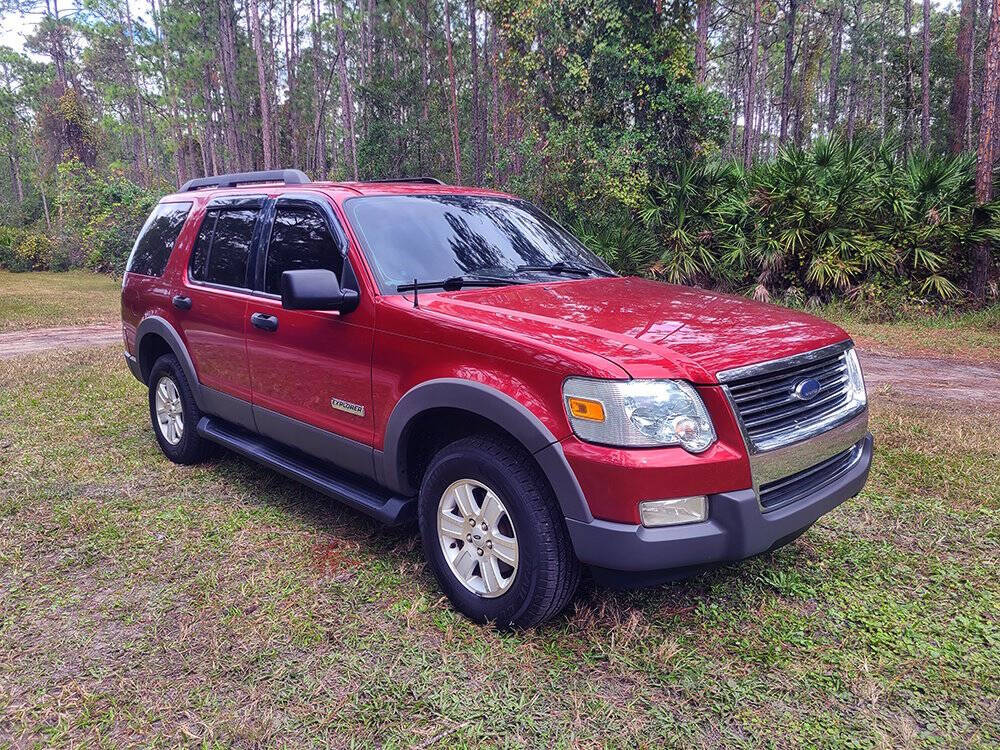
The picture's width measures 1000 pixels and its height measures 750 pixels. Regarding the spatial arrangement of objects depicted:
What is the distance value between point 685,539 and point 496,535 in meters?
0.78

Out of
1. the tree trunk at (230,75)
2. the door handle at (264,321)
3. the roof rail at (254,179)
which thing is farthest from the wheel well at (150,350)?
the tree trunk at (230,75)

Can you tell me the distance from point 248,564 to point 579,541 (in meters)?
1.90

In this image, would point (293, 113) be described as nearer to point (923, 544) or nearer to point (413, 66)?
point (413, 66)

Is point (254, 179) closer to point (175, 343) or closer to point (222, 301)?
point (222, 301)

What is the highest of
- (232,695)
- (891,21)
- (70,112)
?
(891,21)

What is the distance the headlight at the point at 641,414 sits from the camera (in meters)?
2.54

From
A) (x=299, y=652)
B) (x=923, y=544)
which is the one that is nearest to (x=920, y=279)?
(x=923, y=544)

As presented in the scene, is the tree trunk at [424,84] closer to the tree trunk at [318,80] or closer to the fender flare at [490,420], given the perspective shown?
the tree trunk at [318,80]

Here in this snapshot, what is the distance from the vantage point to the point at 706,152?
14453 mm

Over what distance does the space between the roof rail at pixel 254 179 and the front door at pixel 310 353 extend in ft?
1.21

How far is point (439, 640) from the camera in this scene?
9.72 feet

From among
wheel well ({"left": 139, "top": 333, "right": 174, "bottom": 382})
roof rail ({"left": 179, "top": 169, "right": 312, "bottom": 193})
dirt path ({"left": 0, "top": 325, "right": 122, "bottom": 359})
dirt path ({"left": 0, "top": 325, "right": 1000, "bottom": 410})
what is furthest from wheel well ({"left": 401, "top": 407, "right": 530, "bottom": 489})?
dirt path ({"left": 0, "top": 325, "right": 122, "bottom": 359})

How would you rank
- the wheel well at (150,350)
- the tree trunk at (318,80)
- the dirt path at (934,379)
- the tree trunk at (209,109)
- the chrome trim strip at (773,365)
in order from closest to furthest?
1. the chrome trim strip at (773,365)
2. the wheel well at (150,350)
3. the dirt path at (934,379)
4. the tree trunk at (209,109)
5. the tree trunk at (318,80)

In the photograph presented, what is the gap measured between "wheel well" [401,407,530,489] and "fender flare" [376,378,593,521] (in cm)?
3
